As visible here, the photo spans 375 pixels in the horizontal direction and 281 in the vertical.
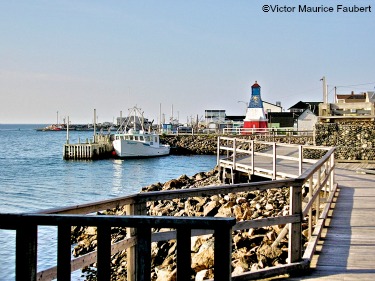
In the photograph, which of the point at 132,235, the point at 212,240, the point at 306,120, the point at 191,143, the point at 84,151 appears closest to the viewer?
the point at 132,235

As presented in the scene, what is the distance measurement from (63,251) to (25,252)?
0.61 feet

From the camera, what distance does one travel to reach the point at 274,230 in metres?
9.63

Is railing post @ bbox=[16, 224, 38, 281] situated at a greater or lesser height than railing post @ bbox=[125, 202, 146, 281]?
greater

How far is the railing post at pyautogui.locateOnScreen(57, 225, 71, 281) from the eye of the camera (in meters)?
2.55

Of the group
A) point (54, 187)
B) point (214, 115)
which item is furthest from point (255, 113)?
point (214, 115)

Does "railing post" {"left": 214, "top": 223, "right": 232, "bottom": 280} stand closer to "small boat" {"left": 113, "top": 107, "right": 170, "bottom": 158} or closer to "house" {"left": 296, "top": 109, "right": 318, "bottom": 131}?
"small boat" {"left": 113, "top": 107, "right": 170, "bottom": 158}

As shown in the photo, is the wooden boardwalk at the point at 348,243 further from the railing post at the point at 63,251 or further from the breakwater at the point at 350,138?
the breakwater at the point at 350,138

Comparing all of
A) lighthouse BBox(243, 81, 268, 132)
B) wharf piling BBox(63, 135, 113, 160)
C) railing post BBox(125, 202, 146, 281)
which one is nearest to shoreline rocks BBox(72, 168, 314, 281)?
railing post BBox(125, 202, 146, 281)

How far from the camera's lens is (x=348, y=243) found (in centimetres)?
707

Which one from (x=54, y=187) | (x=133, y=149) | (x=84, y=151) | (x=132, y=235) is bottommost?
(x=54, y=187)

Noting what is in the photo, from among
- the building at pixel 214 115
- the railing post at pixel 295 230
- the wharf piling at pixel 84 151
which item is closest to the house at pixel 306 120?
the wharf piling at pixel 84 151

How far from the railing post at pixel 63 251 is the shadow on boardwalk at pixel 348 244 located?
3458 mm


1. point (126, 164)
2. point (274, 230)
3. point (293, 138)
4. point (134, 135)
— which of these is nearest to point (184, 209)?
point (274, 230)

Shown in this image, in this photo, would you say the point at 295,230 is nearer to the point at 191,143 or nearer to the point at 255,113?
the point at 255,113
